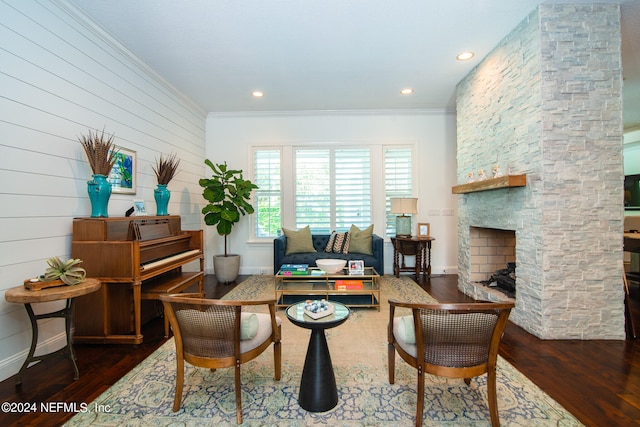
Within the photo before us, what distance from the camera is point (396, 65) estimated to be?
352cm

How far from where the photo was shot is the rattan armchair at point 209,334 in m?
1.55

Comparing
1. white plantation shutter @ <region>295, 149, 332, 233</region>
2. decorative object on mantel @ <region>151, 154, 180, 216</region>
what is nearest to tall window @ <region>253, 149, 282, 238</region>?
white plantation shutter @ <region>295, 149, 332, 233</region>

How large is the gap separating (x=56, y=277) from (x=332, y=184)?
397 cm

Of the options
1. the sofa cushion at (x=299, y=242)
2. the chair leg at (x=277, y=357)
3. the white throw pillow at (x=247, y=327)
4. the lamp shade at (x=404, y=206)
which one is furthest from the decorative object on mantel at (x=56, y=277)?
the lamp shade at (x=404, y=206)

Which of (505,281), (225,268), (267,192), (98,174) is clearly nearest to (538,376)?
(505,281)

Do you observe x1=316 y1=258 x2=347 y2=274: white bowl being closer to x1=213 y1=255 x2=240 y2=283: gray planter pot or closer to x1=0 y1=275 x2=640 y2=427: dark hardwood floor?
x1=0 y1=275 x2=640 y2=427: dark hardwood floor

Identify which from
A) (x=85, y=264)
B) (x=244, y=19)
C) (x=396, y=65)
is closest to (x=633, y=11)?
(x=396, y=65)

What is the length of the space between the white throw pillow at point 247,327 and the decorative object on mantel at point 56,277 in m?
1.41

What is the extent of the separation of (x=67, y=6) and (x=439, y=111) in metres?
5.16

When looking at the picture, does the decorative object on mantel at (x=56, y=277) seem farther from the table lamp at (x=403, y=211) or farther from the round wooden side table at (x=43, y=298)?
the table lamp at (x=403, y=211)

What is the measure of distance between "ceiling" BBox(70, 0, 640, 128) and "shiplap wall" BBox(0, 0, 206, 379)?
1.15ft

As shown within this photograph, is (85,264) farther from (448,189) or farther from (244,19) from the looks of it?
(448,189)

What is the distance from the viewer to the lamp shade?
15.3 ft

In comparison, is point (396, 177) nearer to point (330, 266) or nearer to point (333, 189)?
point (333, 189)
